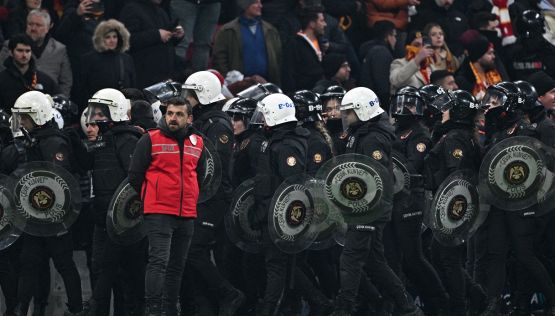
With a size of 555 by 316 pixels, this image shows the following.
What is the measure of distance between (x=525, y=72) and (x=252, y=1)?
14.0ft

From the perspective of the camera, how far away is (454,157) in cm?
1695

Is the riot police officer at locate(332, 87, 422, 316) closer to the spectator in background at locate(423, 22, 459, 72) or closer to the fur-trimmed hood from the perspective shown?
the fur-trimmed hood

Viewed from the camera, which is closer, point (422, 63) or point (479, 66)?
point (422, 63)

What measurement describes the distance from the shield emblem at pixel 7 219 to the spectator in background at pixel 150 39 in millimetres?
3975

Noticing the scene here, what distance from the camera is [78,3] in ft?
66.6

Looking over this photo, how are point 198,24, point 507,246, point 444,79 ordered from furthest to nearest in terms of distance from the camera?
1. point 198,24
2. point 444,79
3. point 507,246

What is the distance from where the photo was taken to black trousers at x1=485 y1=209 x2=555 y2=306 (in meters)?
16.9

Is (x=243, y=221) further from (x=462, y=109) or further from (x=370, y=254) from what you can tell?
(x=462, y=109)

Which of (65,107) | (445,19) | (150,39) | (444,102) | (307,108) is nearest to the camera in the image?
(444,102)

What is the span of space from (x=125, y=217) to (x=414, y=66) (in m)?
5.84

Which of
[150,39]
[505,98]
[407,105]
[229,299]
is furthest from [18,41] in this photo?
[505,98]

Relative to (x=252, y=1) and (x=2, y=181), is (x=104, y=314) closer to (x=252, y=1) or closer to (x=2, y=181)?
(x=2, y=181)

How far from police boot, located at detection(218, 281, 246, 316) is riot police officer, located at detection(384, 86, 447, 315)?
1.66 meters

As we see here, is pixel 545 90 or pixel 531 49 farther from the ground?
pixel 531 49
